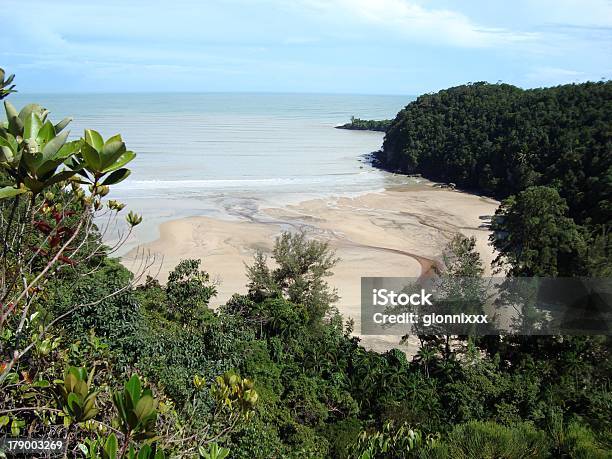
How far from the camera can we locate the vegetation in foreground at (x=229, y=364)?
2186mm

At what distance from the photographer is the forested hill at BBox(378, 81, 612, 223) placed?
31328 millimetres

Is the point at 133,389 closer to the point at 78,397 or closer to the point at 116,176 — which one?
the point at 78,397

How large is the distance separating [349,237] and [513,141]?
22.2m

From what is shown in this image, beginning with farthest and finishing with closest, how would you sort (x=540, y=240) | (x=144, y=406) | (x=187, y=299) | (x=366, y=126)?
(x=366, y=126), (x=540, y=240), (x=187, y=299), (x=144, y=406)

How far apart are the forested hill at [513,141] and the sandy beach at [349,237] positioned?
16.8 feet

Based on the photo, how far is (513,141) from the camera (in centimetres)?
4075

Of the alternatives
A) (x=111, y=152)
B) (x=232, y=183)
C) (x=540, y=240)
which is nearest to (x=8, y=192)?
(x=111, y=152)

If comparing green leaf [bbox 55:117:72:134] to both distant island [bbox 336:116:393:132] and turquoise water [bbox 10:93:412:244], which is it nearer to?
turquoise water [bbox 10:93:412:244]

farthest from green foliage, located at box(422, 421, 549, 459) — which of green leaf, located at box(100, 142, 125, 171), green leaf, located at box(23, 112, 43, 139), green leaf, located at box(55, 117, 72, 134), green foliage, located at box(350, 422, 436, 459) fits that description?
green leaf, located at box(23, 112, 43, 139)

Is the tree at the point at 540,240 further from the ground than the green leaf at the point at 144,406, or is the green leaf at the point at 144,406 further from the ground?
the green leaf at the point at 144,406

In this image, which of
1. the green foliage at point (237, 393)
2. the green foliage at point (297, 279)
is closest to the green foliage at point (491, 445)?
the green foliage at point (237, 393)

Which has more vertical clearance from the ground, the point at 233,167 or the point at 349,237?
the point at 233,167

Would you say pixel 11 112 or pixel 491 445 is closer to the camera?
pixel 11 112

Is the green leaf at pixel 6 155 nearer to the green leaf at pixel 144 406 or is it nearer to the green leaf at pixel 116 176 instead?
the green leaf at pixel 116 176
